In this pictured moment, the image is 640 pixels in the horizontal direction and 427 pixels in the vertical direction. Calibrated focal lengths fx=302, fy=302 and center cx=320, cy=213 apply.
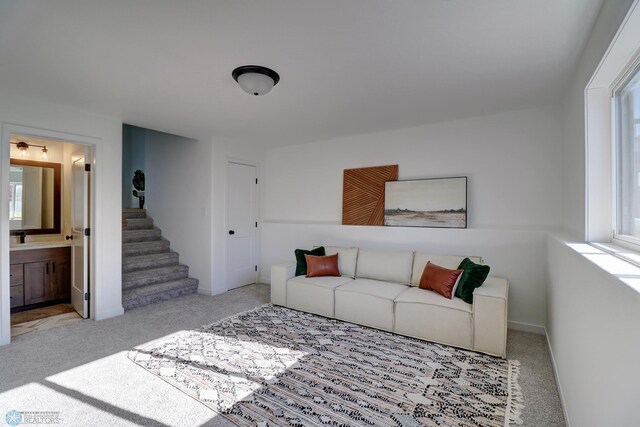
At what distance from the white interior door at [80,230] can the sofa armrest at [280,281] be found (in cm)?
225

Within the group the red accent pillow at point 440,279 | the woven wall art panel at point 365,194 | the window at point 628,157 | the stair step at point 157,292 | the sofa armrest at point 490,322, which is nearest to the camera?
the window at point 628,157

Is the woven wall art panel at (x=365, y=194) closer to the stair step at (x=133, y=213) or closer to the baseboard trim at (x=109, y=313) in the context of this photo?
the baseboard trim at (x=109, y=313)

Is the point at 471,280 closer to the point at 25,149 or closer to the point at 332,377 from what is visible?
the point at 332,377

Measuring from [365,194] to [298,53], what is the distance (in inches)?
104

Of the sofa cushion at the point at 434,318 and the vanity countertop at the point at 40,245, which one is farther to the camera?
the vanity countertop at the point at 40,245

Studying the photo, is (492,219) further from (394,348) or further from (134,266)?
(134,266)

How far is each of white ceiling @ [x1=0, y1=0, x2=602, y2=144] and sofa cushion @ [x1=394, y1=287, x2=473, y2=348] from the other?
6.74 ft

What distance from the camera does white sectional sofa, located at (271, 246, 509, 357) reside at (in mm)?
2738

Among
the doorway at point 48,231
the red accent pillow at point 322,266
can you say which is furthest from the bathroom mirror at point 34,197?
the red accent pillow at point 322,266

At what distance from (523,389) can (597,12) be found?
2.47 metres

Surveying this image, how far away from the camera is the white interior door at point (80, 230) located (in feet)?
12.1

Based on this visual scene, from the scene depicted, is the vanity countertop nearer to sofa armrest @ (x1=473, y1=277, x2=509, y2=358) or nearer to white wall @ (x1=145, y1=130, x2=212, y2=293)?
white wall @ (x1=145, y1=130, x2=212, y2=293)

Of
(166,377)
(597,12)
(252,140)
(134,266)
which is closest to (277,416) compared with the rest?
(166,377)

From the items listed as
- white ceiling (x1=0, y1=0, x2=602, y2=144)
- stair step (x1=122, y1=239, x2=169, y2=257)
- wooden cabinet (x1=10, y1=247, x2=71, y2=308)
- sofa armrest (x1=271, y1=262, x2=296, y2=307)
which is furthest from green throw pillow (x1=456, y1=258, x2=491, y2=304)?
wooden cabinet (x1=10, y1=247, x2=71, y2=308)
